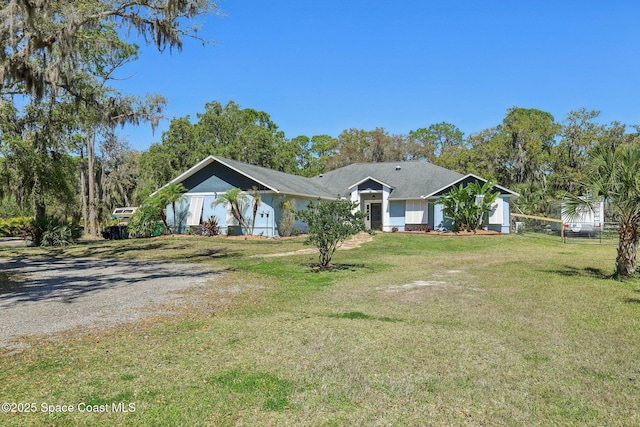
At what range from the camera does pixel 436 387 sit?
4.21m

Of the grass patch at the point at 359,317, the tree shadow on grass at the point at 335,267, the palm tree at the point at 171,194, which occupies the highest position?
the palm tree at the point at 171,194

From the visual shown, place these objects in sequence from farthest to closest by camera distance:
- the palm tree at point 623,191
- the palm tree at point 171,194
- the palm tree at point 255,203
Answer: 1. the palm tree at point 171,194
2. the palm tree at point 255,203
3. the palm tree at point 623,191

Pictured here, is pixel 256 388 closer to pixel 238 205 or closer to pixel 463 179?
pixel 238 205

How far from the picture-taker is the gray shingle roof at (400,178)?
2909cm

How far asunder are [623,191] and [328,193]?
859 inches

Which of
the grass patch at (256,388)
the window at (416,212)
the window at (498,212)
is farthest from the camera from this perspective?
the window at (416,212)

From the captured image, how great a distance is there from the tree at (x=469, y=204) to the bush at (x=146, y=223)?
56.3 feet

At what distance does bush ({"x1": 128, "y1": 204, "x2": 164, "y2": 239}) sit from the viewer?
2550 cm

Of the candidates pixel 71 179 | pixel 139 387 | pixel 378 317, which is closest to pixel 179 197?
pixel 71 179

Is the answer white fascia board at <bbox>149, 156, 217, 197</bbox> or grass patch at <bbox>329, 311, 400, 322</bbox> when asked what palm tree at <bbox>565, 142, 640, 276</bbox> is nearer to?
grass patch at <bbox>329, 311, 400, 322</bbox>

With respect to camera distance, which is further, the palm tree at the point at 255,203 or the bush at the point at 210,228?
the bush at the point at 210,228

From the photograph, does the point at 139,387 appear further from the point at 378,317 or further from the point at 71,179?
the point at 71,179

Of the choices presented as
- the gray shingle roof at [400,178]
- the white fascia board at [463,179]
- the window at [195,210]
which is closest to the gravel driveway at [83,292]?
the window at [195,210]

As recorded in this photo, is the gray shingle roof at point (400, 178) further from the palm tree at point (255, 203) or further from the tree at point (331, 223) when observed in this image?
the tree at point (331, 223)
